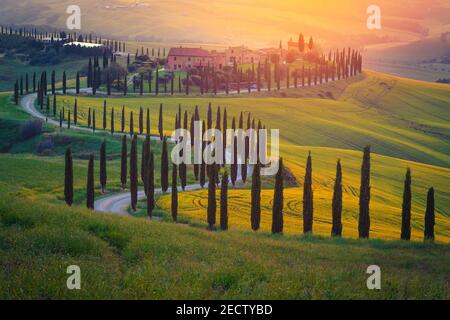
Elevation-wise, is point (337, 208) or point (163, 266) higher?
point (163, 266)

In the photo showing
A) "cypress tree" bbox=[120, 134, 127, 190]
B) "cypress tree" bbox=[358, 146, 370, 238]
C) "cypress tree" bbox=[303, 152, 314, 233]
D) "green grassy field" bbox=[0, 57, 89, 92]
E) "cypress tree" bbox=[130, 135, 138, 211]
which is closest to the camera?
"cypress tree" bbox=[358, 146, 370, 238]

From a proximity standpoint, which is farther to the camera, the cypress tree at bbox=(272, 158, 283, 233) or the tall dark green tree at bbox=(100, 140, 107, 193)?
the tall dark green tree at bbox=(100, 140, 107, 193)

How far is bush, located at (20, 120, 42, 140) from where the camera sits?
301 ft

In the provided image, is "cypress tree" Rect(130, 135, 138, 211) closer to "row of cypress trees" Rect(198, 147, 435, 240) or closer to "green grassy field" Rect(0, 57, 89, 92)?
"row of cypress trees" Rect(198, 147, 435, 240)

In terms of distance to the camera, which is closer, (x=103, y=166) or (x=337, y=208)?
(x=337, y=208)

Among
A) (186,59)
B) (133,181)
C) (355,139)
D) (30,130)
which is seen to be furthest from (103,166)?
(186,59)

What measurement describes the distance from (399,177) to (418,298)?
2727 inches

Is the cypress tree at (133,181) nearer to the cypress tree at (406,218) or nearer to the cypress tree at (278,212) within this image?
the cypress tree at (278,212)

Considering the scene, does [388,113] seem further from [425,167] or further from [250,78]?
[425,167]

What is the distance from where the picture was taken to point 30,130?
91625 millimetres

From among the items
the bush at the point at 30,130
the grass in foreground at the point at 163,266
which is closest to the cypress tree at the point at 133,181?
the grass in foreground at the point at 163,266

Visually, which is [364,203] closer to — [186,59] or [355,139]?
[355,139]

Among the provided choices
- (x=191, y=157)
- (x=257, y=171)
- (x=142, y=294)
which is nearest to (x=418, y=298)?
(x=142, y=294)

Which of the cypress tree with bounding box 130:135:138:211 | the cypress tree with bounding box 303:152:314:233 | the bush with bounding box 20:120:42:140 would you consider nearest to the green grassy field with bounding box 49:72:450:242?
the cypress tree with bounding box 303:152:314:233
